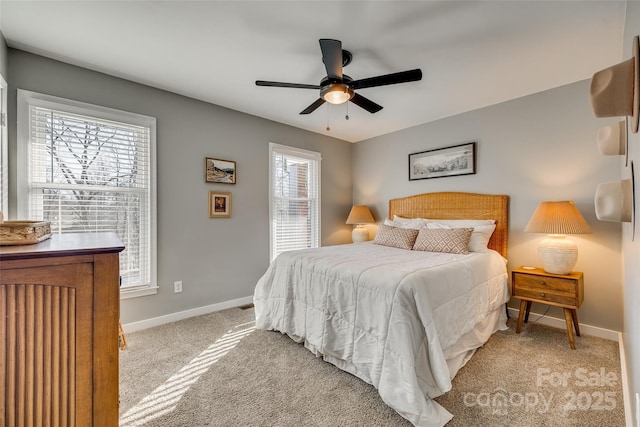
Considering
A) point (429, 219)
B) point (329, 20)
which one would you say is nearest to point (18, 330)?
point (329, 20)

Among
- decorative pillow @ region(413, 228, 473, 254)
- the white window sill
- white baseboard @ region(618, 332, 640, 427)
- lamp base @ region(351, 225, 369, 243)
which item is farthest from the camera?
lamp base @ region(351, 225, 369, 243)

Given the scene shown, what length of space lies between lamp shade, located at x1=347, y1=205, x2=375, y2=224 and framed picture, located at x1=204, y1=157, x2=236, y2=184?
1937 mm

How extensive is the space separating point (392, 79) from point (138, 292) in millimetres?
3016

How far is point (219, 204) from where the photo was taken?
3350 mm

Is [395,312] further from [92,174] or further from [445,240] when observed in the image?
[92,174]

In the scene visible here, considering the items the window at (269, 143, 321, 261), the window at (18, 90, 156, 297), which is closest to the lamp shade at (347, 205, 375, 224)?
the window at (269, 143, 321, 261)

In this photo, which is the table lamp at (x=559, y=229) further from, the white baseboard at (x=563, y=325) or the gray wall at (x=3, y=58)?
the gray wall at (x=3, y=58)

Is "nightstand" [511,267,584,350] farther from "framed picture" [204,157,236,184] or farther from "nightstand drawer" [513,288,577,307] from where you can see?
"framed picture" [204,157,236,184]

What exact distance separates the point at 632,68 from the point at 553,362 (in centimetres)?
225

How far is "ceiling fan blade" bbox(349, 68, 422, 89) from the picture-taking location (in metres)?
1.89

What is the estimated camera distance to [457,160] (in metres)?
3.56

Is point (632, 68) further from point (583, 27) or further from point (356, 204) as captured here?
point (356, 204)

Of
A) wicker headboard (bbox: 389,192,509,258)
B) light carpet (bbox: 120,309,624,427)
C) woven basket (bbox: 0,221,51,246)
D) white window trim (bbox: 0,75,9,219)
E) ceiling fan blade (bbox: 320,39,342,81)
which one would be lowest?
light carpet (bbox: 120,309,624,427)

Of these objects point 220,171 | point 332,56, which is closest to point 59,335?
point 332,56
